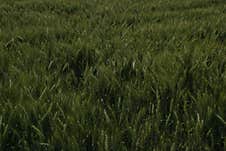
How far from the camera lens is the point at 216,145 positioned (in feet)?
4.26

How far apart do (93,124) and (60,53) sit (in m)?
1.12

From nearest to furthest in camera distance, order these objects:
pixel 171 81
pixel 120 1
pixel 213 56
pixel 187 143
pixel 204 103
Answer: pixel 187 143 → pixel 204 103 → pixel 171 81 → pixel 213 56 → pixel 120 1

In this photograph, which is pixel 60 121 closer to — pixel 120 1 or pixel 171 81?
pixel 171 81

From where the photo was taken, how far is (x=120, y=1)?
19.1 feet

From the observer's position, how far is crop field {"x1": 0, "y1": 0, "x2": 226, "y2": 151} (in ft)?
4.17

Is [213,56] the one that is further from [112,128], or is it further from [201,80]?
[112,128]

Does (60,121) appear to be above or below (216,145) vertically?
above

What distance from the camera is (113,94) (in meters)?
1.73

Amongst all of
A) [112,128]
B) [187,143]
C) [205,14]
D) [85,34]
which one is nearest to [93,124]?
[112,128]

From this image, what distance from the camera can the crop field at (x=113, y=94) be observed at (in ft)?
4.17

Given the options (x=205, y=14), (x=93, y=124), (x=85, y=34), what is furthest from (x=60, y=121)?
(x=205, y=14)

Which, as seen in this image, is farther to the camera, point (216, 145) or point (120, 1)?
point (120, 1)

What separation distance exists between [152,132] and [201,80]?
0.63m

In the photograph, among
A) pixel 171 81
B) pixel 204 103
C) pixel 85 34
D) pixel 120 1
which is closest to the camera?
pixel 204 103
